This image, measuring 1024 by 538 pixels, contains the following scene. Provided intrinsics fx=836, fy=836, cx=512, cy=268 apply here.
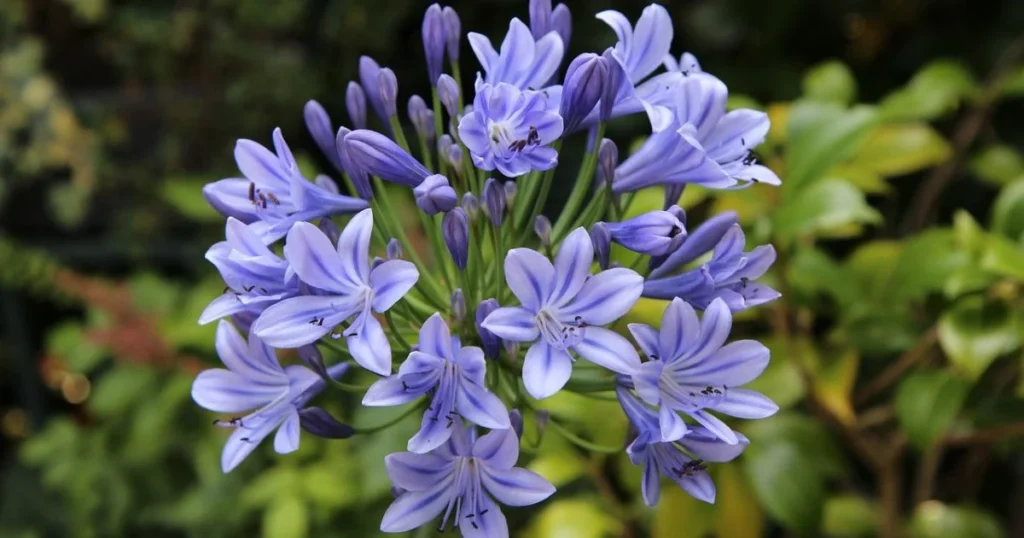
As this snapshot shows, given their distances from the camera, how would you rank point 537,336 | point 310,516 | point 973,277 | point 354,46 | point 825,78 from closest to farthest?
point 537,336 → point 973,277 → point 825,78 → point 310,516 → point 354,46

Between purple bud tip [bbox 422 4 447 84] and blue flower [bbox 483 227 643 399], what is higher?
purple bud tip [bbox 422 4 447 84]

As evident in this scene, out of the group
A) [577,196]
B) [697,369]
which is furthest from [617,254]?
[697,369]

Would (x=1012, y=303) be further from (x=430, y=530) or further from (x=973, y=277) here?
(x=430, y=530)

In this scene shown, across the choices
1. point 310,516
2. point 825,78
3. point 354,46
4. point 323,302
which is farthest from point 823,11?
point 323,302

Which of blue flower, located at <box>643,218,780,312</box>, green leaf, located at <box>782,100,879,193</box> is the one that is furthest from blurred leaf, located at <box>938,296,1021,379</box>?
blue flower, located at <box>643,218,780,312</box>

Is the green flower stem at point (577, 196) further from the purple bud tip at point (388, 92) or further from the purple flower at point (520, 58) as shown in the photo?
the purple bud tip at point (388, 92)

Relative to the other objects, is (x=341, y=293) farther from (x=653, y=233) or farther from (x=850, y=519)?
(x=850, y=519)

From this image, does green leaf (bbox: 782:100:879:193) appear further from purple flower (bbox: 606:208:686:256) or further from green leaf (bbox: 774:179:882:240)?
purple flower (bbox: 606:208:686:256)
